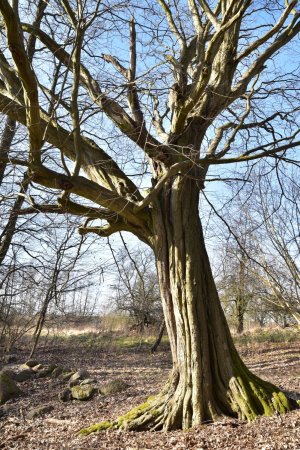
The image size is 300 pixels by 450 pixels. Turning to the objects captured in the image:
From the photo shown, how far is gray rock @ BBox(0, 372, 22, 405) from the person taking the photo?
23.5 ft

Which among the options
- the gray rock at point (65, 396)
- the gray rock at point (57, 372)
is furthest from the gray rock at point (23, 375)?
the gray rock at point (65, 396)

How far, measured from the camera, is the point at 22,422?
217 inches

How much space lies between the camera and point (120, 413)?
5.05m

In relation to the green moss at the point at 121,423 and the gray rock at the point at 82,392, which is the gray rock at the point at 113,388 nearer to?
the gray rock at the point at 82,392

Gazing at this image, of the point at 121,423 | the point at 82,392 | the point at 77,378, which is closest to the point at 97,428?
the point at 121,423

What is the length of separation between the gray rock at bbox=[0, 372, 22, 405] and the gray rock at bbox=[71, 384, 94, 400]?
1.27 meters

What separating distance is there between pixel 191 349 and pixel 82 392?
11.6 feet

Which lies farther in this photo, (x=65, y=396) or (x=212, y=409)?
(x=65, y=396)

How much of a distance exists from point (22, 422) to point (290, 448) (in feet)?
13.1

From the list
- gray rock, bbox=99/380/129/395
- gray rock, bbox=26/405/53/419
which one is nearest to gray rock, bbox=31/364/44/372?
gray rock, bbox=99/380/129/395

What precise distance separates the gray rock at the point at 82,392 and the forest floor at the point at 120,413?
105 mm

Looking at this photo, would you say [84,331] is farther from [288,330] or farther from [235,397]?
[235,397]

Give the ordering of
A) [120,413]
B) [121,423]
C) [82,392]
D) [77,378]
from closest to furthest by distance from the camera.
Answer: [121,423] → [120,413] → [82,392] → [77,378]

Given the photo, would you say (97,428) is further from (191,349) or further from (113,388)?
(113,388)
